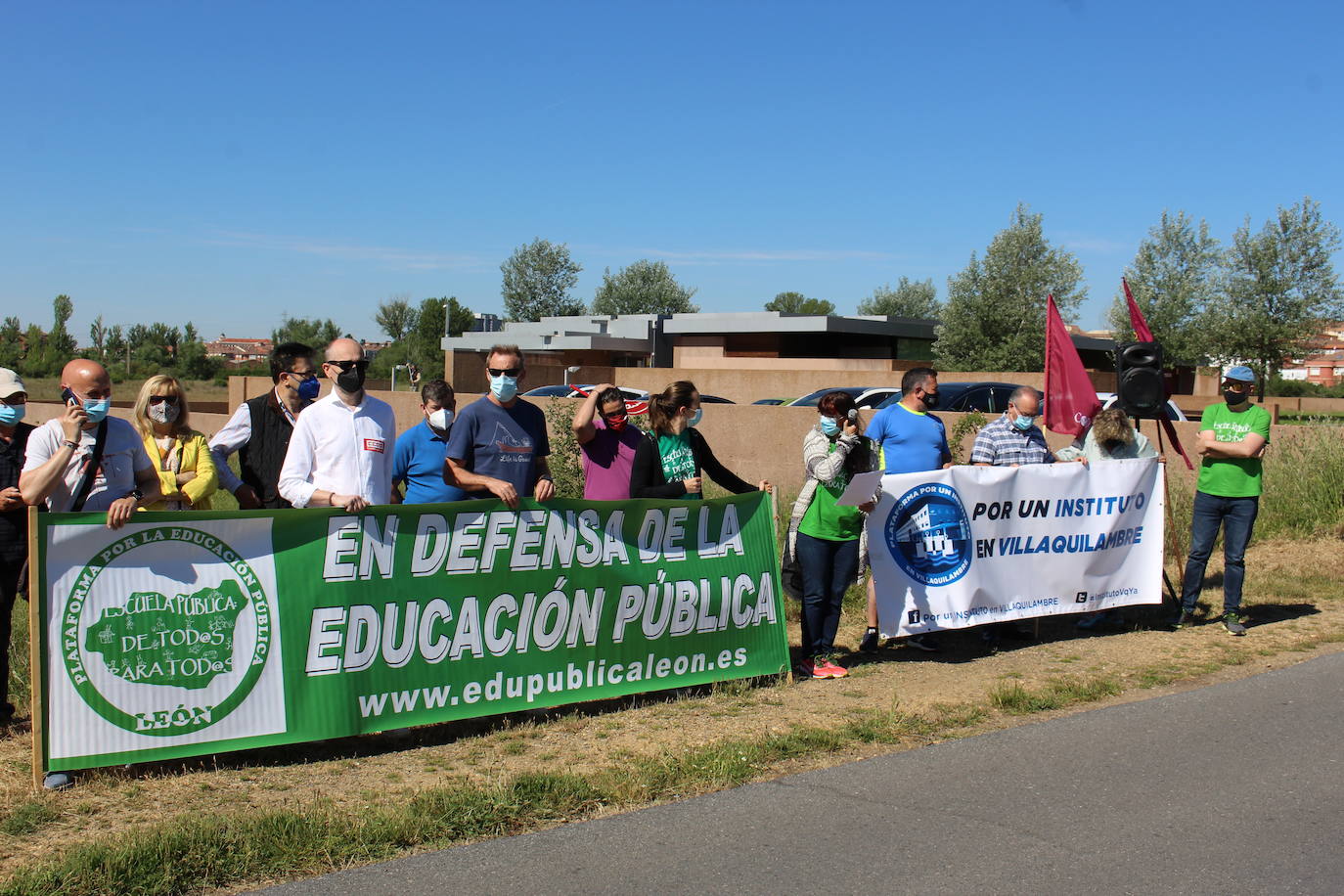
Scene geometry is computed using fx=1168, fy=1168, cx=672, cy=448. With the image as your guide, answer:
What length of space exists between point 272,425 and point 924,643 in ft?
15.0

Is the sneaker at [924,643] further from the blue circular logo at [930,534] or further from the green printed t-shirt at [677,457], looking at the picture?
the green printed t-shirt at [677,457]

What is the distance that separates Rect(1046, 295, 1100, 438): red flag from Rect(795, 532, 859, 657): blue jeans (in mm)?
2973

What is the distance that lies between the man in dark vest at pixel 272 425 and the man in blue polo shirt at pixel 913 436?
369 cm

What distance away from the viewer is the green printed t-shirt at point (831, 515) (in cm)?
722

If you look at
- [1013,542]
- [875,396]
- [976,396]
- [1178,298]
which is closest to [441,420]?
[1013,542]

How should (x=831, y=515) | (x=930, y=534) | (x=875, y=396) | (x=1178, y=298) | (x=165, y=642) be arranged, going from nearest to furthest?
(x=165, y=642) → (x=831, y=515) → (x=930, y=534) → (x=875, y=396) → (x=1178, y=298)

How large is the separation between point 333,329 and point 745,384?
60.9 meters

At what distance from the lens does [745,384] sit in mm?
41344

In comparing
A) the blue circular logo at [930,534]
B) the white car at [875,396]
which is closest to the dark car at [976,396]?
the white car at [875,396]

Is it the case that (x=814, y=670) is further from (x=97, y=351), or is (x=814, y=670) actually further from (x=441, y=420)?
(x=97, y=351)

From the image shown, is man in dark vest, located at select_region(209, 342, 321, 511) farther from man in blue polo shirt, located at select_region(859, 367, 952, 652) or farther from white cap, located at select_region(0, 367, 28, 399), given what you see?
man in blue polo shirt, located at select_region(859, 367, 952, 652)

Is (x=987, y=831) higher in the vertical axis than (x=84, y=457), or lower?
lower

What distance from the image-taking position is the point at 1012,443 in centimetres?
846

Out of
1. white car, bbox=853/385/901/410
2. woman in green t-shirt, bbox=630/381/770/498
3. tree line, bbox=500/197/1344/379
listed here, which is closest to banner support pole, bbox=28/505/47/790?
woman in green t-shirt, bbox=630/381/770/498
